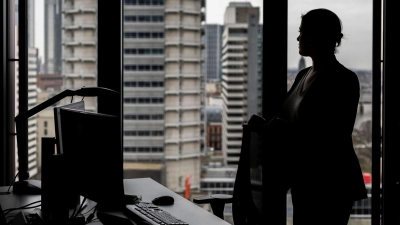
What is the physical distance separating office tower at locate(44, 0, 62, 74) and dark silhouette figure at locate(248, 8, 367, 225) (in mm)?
1938

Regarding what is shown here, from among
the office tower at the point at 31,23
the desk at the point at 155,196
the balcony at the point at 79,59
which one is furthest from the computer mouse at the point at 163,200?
the office tower at the point at 31,23

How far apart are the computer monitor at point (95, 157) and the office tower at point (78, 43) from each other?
1484 millimetres

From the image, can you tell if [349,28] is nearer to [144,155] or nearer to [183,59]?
[183,59]

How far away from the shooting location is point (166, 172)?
3941 millimetres

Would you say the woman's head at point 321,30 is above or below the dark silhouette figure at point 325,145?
above

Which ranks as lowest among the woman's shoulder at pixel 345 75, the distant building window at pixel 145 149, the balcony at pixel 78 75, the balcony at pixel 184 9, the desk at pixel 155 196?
the desk at pixel 155 196

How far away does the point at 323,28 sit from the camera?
2.32 m

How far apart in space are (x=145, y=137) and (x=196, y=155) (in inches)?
15.9

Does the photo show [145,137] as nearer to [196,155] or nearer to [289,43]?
[196,155]

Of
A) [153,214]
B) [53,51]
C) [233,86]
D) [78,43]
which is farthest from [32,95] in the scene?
[153,214]

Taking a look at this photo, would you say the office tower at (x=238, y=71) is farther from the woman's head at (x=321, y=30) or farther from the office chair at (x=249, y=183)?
the office chair at (x=249, y=183)

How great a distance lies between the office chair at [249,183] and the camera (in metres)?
1.97
